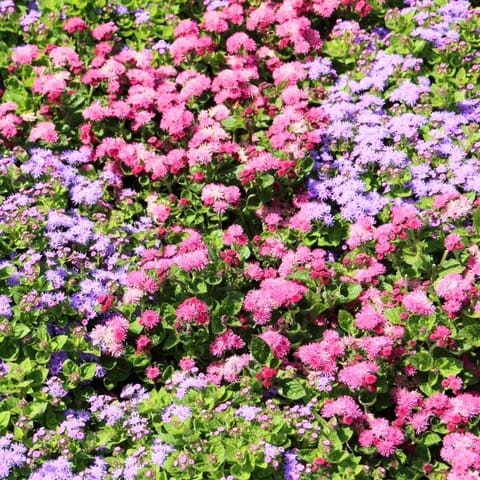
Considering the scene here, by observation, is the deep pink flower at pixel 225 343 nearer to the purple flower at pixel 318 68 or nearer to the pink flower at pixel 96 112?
the pink flower at pixel 96 112

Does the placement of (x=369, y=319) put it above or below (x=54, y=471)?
above

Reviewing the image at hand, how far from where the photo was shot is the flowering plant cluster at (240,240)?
444cm

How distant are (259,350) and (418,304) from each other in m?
0.94

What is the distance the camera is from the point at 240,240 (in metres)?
5.25

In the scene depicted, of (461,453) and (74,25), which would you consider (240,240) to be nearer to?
(461,453)

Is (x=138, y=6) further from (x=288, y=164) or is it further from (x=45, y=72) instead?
(x=288, y=164)

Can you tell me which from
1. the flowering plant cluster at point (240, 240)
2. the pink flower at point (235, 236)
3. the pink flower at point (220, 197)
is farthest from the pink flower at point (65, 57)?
the pink flower at point (235, 236)

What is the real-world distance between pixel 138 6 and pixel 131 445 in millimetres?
3960

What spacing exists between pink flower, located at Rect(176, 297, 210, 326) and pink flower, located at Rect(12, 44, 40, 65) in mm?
2725

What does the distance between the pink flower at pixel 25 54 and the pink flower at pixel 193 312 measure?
8.94ft

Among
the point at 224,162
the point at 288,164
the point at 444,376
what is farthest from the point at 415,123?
the point at 444,376

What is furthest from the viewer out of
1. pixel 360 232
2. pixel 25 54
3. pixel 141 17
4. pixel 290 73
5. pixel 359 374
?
pixel 141 17

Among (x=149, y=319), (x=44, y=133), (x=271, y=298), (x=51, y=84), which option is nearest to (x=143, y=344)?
(x=149, y=319)

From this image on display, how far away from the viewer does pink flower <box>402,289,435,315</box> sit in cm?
467
